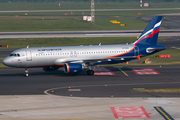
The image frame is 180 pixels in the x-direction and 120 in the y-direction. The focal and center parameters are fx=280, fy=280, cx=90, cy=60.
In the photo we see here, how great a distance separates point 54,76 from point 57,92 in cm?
1015

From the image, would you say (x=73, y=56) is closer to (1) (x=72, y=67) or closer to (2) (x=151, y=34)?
(1) (x=72, y=67)

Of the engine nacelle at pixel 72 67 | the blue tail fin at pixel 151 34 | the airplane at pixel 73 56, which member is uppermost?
the blue tail fin at pixel 151 34

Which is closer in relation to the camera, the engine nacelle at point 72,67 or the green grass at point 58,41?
the engine nacelle at point 72,67

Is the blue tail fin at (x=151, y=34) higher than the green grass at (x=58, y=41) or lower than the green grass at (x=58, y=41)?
higher

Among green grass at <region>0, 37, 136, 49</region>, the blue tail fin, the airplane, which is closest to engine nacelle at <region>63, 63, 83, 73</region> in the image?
the airplane

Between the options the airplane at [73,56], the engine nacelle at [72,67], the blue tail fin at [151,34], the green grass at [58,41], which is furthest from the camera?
the green grass at [58,41]

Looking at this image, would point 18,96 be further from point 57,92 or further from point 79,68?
point 79,68

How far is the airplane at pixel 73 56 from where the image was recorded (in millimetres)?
44188

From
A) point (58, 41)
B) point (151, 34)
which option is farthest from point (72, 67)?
point (58, 41)

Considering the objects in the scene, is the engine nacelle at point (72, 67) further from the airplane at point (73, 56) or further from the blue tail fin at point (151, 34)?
the blue tail fin at point (151, 34)

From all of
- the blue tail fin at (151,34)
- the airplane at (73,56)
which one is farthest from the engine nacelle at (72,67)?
the blue tail fin at (151,34)

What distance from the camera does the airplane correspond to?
4419 centimetres

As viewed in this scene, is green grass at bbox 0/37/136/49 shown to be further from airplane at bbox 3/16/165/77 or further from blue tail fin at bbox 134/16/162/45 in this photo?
airplane at bbox 3/16/165/77

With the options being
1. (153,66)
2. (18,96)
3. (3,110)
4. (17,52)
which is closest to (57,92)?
(18,96)
